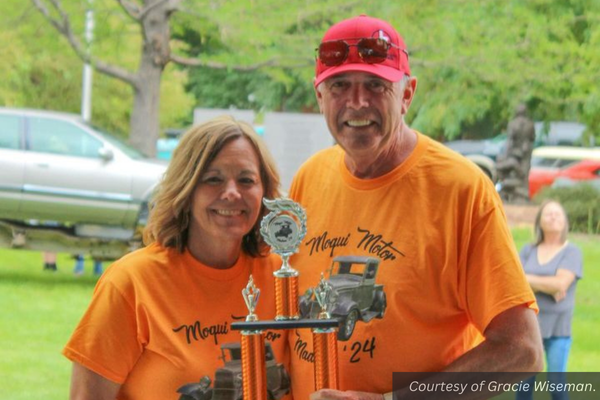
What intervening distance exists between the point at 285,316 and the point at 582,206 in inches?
594

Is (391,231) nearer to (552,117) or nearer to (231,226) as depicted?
(231,226)

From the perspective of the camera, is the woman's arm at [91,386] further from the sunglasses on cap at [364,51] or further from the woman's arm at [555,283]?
the woman's arm at [555,283]

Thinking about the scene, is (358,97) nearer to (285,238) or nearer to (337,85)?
(337,85)

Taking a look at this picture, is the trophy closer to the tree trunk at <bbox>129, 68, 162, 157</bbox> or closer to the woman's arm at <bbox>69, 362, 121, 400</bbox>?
the woman's arm at <bbox>69, 362, 121, 400</bbox>

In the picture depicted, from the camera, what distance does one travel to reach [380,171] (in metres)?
2.33

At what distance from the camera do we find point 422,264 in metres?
2.22

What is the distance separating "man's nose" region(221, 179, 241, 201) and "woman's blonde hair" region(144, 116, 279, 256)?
6 centimetres

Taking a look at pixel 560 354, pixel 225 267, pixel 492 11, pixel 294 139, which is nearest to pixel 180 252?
pixel 225 267

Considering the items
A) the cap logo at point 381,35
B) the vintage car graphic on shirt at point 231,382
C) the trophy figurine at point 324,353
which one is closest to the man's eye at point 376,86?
the cap logo at point 381,35

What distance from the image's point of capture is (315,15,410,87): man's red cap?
2236mm

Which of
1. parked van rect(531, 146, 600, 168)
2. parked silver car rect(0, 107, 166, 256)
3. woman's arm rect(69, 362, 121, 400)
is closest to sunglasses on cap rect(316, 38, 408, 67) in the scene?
woman's arm rect(69, 362, 121, 400)

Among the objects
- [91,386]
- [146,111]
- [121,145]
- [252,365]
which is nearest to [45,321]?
[121,145]

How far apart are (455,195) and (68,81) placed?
17.0 meters

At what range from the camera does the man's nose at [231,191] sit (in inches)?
88.0
